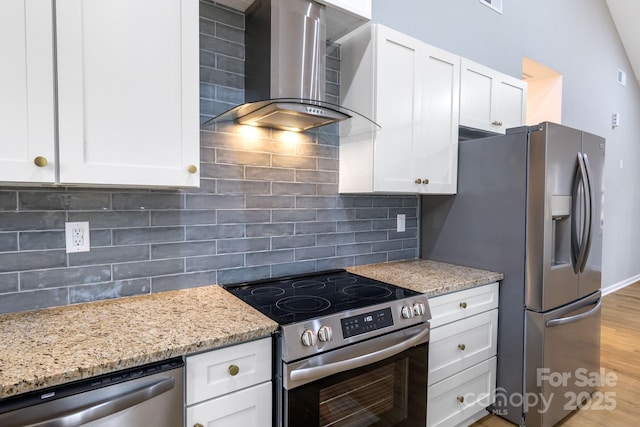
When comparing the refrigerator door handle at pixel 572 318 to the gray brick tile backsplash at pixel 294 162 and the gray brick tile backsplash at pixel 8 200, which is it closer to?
the gray brick tile backsplash at pixel 294 162

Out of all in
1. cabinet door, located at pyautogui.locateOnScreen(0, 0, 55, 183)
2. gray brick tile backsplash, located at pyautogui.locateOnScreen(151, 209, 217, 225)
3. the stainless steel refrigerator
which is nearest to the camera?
cabinet door, located at pyautogui.locateOnScreen(0, 0, 55, 183)

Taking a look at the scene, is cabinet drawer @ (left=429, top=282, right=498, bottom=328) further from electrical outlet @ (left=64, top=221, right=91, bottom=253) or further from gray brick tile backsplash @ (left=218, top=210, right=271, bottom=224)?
electrical outlet @ (left=64, top=221, right=91, bottom=253)

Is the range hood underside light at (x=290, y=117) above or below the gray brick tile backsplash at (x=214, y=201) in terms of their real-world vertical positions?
above

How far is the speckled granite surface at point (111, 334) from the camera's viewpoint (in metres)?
0.95

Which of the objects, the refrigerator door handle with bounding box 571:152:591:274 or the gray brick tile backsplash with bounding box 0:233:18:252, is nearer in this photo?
the gray brick tile backsplash with bounding box 0:233:18:252

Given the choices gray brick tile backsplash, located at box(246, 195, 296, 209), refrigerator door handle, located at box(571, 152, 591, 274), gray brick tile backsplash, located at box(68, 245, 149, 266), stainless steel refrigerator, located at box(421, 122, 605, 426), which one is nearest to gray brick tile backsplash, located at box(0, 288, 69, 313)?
gray brick tile backsplash, located at box(68, 245, 149, 266)

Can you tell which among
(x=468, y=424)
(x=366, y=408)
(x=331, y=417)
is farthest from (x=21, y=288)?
(x=468, y=424)

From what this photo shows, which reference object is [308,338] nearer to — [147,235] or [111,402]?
[111,402]

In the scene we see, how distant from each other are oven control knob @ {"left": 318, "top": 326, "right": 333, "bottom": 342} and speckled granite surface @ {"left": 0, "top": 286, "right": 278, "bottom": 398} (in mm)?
169

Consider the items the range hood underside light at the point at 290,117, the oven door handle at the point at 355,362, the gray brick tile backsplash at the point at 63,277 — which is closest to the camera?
the oven door handle at the point at 355,362

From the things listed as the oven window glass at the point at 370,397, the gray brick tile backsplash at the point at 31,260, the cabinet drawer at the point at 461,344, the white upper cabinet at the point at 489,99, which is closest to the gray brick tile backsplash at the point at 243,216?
the gray brick tile backsplash at the point at 31,260

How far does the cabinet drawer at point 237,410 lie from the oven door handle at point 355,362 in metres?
0.13

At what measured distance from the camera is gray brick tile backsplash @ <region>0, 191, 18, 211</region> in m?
1.32

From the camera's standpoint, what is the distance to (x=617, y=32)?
15.2ft
